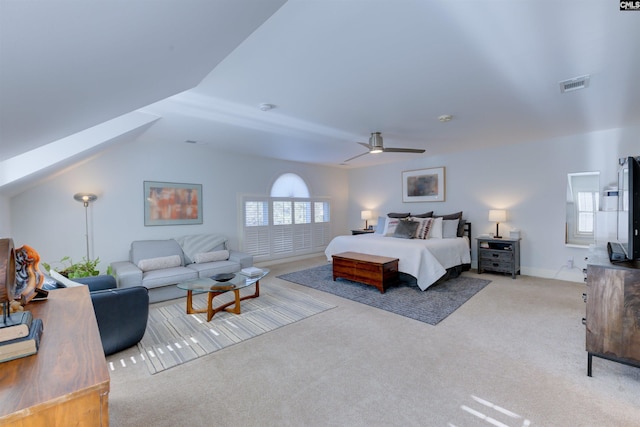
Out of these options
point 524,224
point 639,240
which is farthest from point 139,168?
point 524,224

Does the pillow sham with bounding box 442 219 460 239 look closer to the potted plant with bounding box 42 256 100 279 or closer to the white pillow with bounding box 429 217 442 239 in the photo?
the white pillow with bounding box 429 217 442 239

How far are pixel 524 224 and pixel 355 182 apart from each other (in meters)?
4.06

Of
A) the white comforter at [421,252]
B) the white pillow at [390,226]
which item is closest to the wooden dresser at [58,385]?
the white comforter at [421,252]

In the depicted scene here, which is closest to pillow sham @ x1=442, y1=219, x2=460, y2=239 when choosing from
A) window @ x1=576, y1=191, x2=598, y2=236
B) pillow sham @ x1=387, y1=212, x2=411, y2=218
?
pillow sham @ x1=387, y1=212, x2=411, y2=218

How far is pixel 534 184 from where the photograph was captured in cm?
492

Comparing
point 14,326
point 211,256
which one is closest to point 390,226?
point 211,256

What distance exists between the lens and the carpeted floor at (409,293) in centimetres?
343

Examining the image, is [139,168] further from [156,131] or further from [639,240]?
[639,240]

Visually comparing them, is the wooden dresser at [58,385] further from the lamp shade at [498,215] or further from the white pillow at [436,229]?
the lamp shade at [498,215]

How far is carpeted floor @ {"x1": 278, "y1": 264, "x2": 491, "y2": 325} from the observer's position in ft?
11.3

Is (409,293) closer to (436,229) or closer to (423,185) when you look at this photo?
(436,229)

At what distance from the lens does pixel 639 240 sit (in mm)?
2057

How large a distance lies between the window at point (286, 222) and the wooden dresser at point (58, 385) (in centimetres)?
488

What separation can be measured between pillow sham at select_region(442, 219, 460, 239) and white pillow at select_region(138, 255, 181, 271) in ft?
15.5
